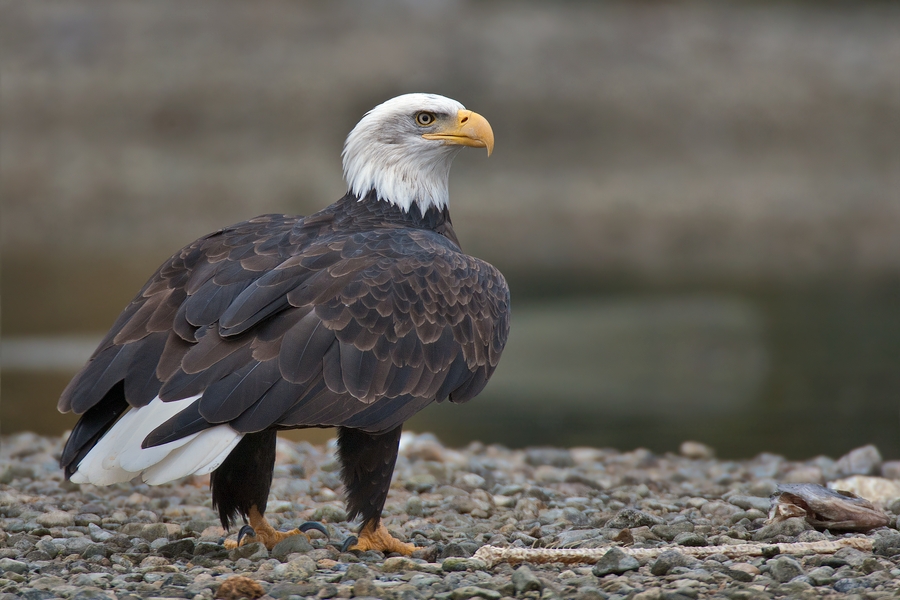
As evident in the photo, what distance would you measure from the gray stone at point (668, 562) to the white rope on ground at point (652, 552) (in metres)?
0.12

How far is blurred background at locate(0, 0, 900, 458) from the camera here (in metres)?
19.6

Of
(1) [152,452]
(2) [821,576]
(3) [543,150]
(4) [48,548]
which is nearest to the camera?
(2) [821,576]

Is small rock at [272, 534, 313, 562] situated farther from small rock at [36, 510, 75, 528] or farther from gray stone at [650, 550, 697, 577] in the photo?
gray stone at [650, 550, 697, 577]

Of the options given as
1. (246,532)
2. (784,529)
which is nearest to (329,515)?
(246,532)

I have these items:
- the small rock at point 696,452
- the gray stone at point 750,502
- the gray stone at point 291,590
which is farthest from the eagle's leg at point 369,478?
the small rock at point 696,452

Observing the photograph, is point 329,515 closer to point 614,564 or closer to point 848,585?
point 614,564

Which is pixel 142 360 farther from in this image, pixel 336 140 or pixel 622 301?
pixel 336 140

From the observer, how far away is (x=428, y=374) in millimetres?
5492

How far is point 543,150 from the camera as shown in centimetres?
3303

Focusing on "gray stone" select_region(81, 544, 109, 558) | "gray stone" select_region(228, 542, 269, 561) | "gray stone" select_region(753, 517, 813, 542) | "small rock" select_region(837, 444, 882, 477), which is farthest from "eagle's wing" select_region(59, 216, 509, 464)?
"small rock" select_region(837, 444, 882, 477)

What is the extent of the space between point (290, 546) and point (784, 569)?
220cm

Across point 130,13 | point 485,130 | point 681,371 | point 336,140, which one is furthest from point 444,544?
point 130,13

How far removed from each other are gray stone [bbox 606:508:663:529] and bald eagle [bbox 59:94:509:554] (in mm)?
943

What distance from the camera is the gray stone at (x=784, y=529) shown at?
17.6 feet
